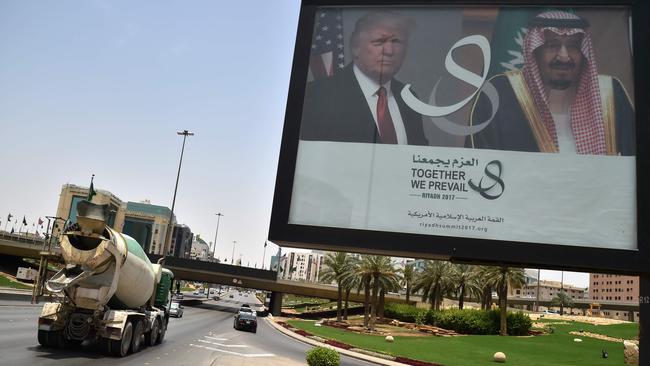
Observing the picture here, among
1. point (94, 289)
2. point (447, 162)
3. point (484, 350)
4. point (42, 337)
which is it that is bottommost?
point (484, 350)

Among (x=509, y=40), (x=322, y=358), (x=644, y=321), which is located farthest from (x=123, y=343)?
(x=644, y=321)

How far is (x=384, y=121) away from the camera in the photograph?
10.1m

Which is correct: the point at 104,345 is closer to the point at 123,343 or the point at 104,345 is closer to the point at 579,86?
the point at 123,343

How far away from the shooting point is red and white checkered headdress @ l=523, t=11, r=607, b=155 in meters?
9.42

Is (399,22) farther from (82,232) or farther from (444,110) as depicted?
(82,232)

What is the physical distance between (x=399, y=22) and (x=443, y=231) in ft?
13.9

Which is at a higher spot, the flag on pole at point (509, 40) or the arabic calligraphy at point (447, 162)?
the flag on pole at point (509, 40)

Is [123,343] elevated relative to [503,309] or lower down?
lower down

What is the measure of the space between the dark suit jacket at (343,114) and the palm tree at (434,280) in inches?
2335

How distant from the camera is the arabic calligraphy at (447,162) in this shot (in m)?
9.62

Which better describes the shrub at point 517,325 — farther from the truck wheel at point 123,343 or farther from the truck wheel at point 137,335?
the truck wheel at point 123,343

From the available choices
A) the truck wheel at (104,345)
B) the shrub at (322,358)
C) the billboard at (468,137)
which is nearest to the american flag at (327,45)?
the billboard at (468,137)

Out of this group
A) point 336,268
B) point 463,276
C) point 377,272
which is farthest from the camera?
point 336,268

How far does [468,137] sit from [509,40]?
205 cm
